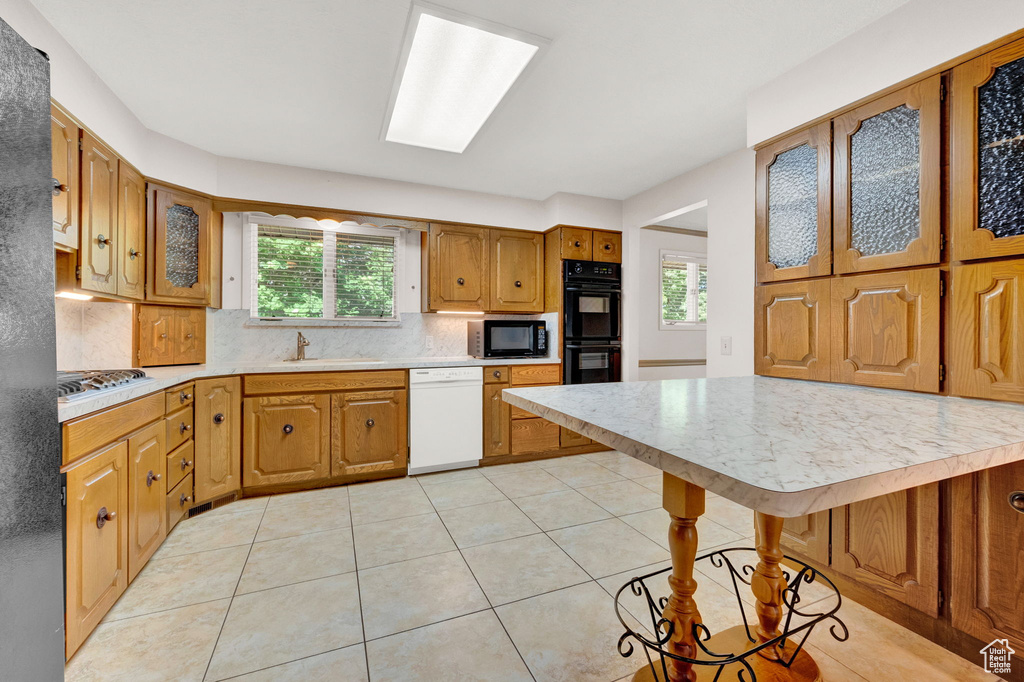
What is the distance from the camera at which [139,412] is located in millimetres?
1938

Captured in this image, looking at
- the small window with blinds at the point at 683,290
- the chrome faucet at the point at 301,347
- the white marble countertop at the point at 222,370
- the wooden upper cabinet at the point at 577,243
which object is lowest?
the white marble countertop at the point at 222,370

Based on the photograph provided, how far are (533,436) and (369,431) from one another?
1.46m

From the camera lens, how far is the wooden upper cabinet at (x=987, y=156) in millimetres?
1356

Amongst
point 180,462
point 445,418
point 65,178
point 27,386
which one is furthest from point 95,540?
point 445,418

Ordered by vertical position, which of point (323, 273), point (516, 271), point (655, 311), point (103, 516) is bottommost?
point (103, 516)

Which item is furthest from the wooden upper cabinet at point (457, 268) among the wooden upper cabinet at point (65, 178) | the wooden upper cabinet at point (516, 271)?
the wooden upper cabinet at point (65, 178)

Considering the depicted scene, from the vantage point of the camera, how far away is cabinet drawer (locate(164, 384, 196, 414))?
228 cm

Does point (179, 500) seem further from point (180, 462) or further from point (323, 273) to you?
point (323, 273)

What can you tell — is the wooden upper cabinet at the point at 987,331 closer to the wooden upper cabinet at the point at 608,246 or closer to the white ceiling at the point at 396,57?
the white ceiling at the point at 396,57

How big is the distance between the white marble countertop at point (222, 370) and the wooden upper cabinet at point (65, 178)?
0.73 metres

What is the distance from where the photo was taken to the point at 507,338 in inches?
154

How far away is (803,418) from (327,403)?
298 cm

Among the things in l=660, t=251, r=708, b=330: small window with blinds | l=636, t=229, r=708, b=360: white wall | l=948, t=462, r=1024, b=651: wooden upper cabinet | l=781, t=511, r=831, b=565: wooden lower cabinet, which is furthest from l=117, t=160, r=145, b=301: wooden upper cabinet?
l=660, t=251, r=708, b=330: small window with blinds

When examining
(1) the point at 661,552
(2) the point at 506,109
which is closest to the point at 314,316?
(2) the point at 506,109
